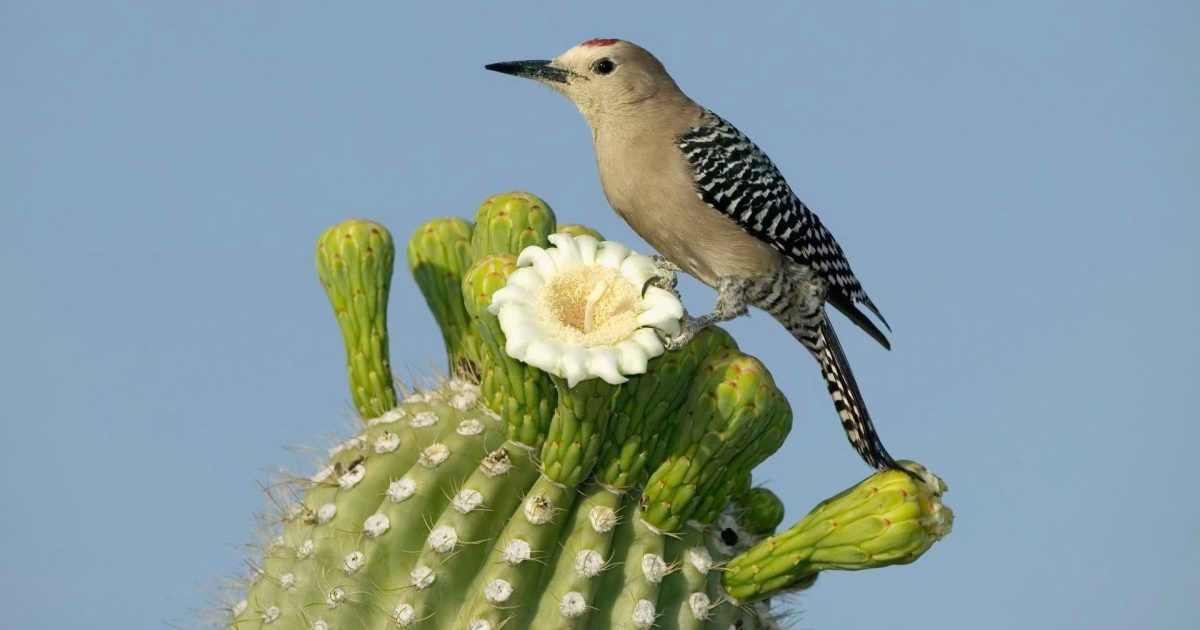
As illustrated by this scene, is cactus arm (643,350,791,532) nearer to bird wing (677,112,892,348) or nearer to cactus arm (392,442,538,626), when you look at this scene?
cactus arm (392,442,538,626)

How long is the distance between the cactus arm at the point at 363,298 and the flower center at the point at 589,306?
1145mm

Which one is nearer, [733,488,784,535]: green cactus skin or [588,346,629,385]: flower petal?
[588,346,629,385]: flower petal

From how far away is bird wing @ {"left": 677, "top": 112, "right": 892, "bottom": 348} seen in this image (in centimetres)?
507

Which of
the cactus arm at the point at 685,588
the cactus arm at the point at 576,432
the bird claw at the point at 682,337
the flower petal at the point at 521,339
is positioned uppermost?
the bird claw at the point at 682,337

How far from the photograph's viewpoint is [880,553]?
11.1 ft

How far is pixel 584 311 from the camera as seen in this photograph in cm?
342

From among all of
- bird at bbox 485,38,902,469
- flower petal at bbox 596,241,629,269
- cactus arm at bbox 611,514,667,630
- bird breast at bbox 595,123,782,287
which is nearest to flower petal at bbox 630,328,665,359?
flower petal at bbox 596,241,629,269

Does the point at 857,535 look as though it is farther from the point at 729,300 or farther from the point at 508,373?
the point at 729,300

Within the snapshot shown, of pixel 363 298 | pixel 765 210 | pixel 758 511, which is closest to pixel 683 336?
pixel 758 511

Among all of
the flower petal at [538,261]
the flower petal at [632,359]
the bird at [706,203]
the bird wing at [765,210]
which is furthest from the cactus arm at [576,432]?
the bird wing at [765,210]

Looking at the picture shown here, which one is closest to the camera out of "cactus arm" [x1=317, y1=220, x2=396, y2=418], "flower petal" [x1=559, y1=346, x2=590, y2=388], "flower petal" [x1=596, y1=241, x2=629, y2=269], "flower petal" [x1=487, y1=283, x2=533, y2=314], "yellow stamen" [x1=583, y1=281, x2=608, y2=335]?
"flower petal" [x1=559, y1=346, x2=590, y2=388]

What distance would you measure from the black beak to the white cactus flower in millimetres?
1801

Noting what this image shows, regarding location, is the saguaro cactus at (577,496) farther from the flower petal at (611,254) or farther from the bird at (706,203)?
the bird at (706,203)

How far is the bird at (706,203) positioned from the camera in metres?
5.00
